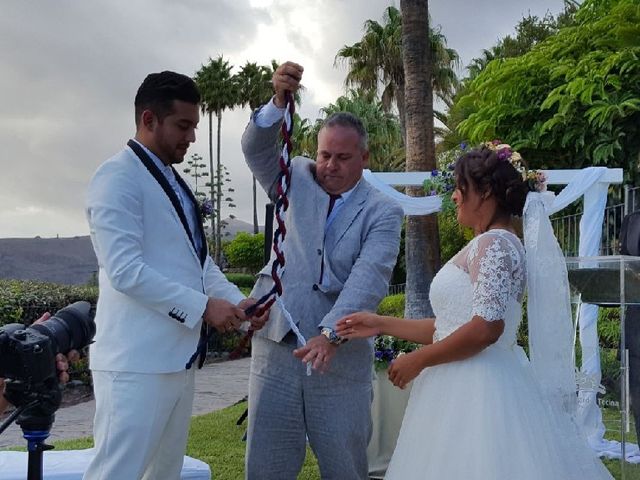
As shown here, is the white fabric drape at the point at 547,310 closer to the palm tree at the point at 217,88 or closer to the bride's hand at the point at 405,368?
the bride's hand at the point at 405,368

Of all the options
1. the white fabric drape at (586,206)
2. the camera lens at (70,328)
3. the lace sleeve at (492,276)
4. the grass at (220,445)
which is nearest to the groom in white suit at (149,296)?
the camera lens at (70,328)

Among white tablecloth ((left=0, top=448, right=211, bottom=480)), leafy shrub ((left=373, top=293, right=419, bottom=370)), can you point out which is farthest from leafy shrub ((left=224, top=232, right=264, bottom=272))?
white tablecloth ((left=0, top=448, right=211, bottom=480))

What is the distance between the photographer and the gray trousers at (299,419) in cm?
329

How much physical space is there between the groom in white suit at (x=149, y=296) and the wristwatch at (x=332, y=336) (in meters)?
0.39

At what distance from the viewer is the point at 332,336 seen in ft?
10.3

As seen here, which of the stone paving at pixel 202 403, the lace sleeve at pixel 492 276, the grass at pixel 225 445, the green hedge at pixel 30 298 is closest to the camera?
the lace sleeve at pixel 492 276

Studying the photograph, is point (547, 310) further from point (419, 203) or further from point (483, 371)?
point (419, 203)

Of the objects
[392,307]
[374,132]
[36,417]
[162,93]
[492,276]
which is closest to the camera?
[36,417]

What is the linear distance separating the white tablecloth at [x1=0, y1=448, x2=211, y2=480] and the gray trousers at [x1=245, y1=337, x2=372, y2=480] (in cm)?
95

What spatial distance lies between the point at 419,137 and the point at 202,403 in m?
4.88

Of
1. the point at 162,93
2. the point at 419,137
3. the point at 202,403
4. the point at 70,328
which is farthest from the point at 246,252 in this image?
the point at 70,328

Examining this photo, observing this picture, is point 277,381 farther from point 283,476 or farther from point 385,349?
point 385,349

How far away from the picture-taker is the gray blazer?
3.31 metres

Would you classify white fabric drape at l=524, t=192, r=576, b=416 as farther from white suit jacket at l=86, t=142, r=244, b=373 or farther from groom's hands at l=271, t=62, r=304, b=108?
white suit jacket at l=86, t=142, r=244, b=373
